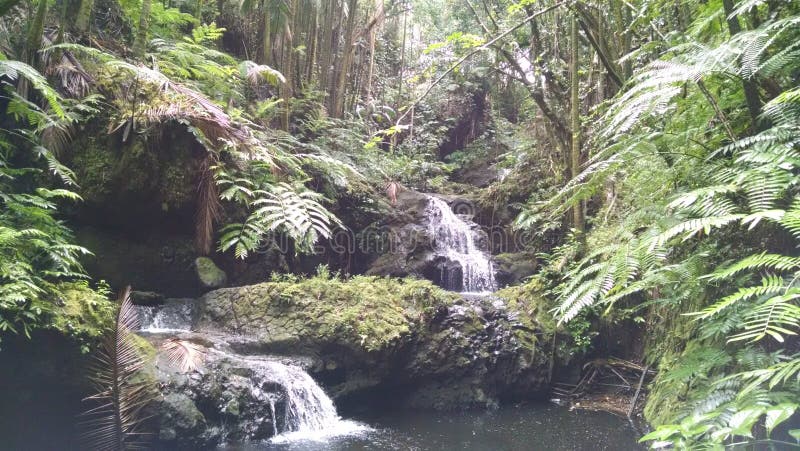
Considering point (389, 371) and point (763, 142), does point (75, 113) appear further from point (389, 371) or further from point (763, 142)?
point (763, 142)

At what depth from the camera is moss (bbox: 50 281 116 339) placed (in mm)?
5180

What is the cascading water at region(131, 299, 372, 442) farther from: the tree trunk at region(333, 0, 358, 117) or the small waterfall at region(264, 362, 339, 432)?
the tree trunk at region(333, 0, 358, 117)

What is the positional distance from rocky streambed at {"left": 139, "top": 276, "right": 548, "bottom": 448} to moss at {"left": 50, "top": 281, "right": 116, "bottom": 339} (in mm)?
947

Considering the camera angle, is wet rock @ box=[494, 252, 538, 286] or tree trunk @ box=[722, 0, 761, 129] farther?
wet rock @ box=[494, 252, 538, 286]

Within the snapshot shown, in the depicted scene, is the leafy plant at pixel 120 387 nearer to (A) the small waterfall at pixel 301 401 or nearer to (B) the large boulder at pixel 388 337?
(A) the small waterfall at pixel 301 401

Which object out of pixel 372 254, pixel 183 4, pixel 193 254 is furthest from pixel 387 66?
pixel 193 254

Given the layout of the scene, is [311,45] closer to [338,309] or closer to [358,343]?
[338,309]

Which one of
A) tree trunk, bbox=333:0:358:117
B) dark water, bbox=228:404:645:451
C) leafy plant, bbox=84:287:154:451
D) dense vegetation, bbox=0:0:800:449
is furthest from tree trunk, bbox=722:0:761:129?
tree trunk, bbox=333:0:358:117

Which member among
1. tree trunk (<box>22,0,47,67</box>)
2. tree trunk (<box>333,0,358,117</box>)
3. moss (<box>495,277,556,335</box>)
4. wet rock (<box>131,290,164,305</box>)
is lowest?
moss (<box>495,277,556,335</box>)

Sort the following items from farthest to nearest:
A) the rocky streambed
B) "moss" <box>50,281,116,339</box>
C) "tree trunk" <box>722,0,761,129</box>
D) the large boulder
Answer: the large boulder → the rocky streambed → "moss" <box>50,281,116,339</box> → "tree trunk" <box>722,0,761,129</box>

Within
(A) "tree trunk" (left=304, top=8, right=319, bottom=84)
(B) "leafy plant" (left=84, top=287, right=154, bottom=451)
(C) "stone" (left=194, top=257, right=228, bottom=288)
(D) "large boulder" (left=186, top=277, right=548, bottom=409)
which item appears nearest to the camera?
(B) "leafy plant" (left=84, top=287, right=154, bottom=451)

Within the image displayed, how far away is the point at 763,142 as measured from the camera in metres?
2.83

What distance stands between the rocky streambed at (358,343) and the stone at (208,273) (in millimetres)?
481

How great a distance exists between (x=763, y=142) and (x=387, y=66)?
699 inches
